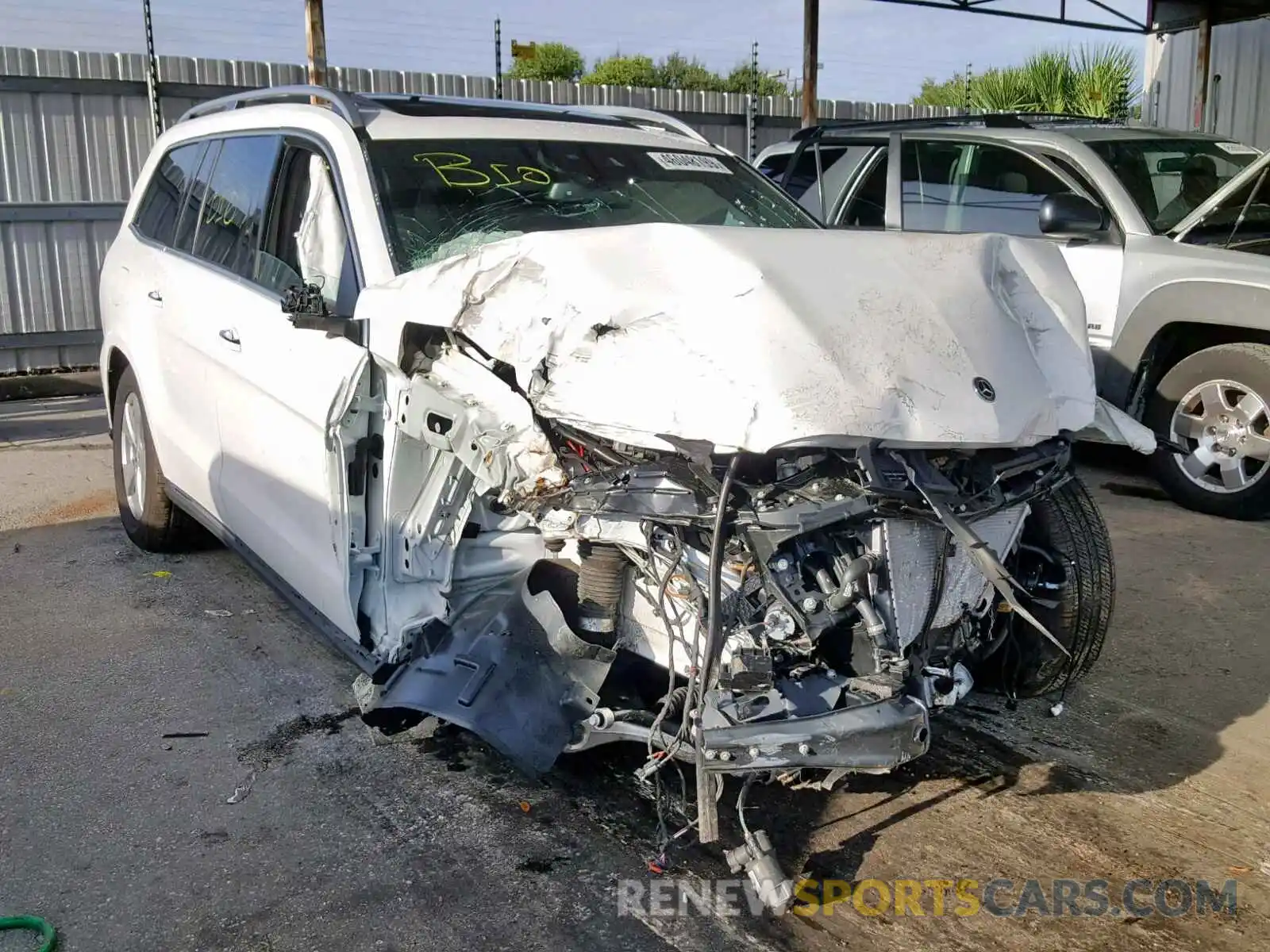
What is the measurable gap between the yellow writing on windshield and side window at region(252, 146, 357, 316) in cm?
36

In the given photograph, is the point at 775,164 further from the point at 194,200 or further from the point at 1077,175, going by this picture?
the point at 194,200

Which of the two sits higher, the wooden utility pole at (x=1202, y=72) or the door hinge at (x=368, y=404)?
the wooden utility pole at (x=1202, y=72)

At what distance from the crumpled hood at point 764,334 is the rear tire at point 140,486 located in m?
2.72

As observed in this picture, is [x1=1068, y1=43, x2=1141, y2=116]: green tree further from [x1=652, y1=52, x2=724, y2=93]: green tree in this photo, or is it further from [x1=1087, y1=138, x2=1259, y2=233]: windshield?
[x1=652, y1=52, x2=724, y2=93]: green tree

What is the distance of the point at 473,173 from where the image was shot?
4.20 m

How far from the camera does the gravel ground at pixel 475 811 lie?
2.96m

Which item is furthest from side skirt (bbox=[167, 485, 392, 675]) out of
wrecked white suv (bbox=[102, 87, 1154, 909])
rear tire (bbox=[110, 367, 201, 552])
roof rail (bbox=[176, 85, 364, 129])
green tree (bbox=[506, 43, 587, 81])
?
green tree (bbox=[506, 43, 587, 81])

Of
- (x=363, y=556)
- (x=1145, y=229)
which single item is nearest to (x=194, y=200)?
(x=363, y=556)

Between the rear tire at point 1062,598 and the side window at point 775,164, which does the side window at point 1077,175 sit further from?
the rear tire at point 1062,598

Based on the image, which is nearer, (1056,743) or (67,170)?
(1056,743)

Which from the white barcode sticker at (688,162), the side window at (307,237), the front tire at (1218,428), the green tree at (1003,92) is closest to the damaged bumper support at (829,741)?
the side window at (307,237)

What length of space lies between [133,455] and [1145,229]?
18.2 ft

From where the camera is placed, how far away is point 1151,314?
670 cm

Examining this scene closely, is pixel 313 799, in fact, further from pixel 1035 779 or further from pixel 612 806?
pixel 1035 779
